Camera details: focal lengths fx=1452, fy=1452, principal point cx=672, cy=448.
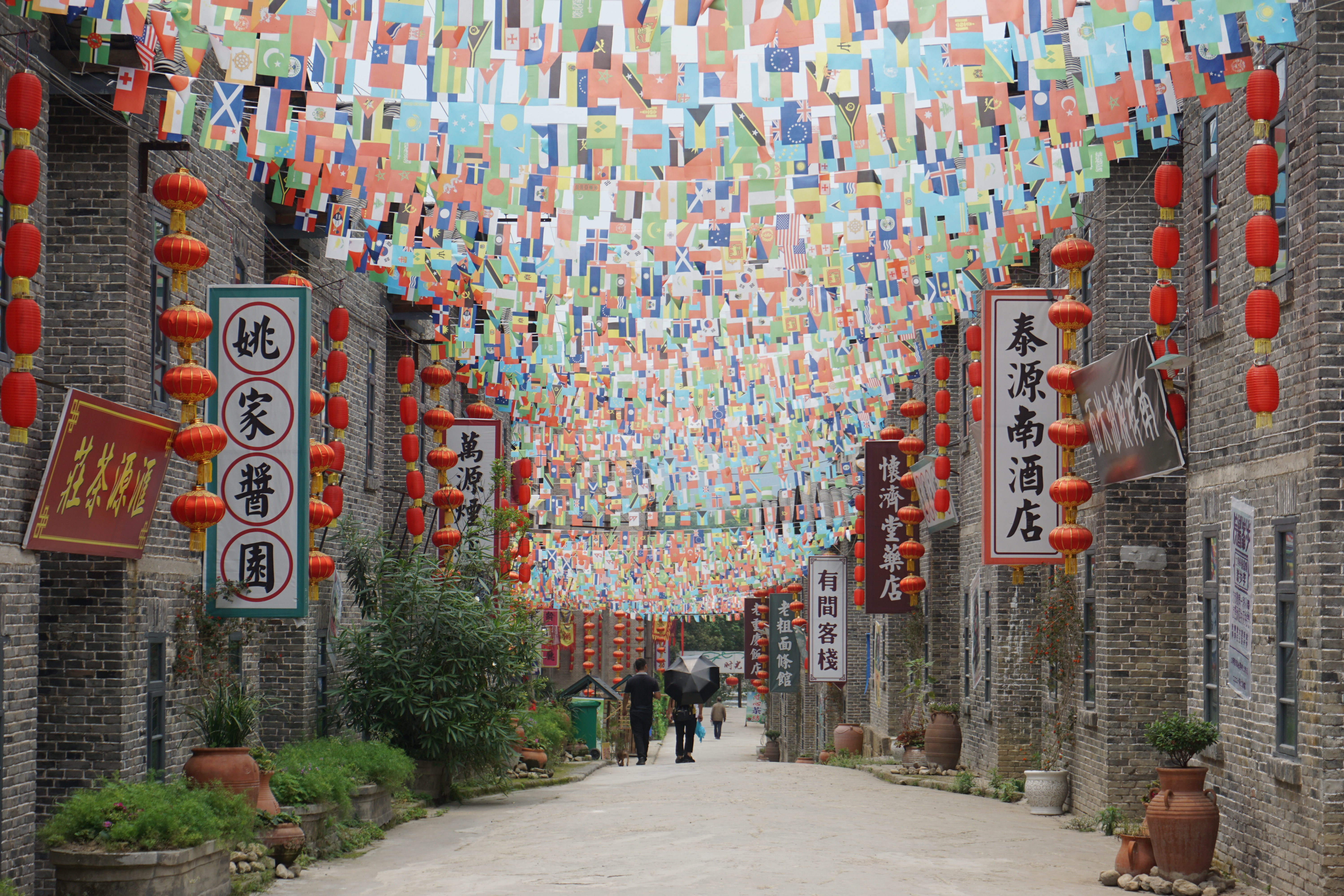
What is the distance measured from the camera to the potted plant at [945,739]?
22469 mm

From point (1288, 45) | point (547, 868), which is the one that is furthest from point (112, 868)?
point (1288, 45)

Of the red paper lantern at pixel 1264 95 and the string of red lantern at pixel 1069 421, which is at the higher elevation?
the red paper lantern at pixel 1264 95

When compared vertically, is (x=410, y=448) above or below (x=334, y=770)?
above

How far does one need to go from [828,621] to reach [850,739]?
2660mm

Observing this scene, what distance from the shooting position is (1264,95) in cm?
928

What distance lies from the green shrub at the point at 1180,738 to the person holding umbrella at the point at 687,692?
17717 millimetres

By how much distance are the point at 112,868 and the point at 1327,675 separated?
789cm

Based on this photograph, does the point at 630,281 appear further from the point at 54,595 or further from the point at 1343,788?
the point at 1343,788

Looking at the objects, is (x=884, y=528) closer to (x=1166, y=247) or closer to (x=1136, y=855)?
(x=1136, y=855)

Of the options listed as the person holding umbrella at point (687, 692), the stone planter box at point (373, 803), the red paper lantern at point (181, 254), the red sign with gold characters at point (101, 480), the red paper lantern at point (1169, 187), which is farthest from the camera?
the person holding umbrella at point (687, 692)

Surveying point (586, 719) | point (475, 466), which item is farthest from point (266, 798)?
point (586, 719)

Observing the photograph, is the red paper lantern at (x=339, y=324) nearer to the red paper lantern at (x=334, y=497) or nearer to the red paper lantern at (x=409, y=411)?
the red paper lantern at (x=334, y=497)

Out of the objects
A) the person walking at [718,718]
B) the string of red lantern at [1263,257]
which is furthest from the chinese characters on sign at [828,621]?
the person walking at [718,718]

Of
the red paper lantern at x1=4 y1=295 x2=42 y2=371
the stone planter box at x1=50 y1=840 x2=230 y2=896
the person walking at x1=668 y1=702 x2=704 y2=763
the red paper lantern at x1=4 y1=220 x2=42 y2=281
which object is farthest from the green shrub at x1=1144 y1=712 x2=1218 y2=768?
the person walking at x1=668 y1=702 x2=704 y2=763
